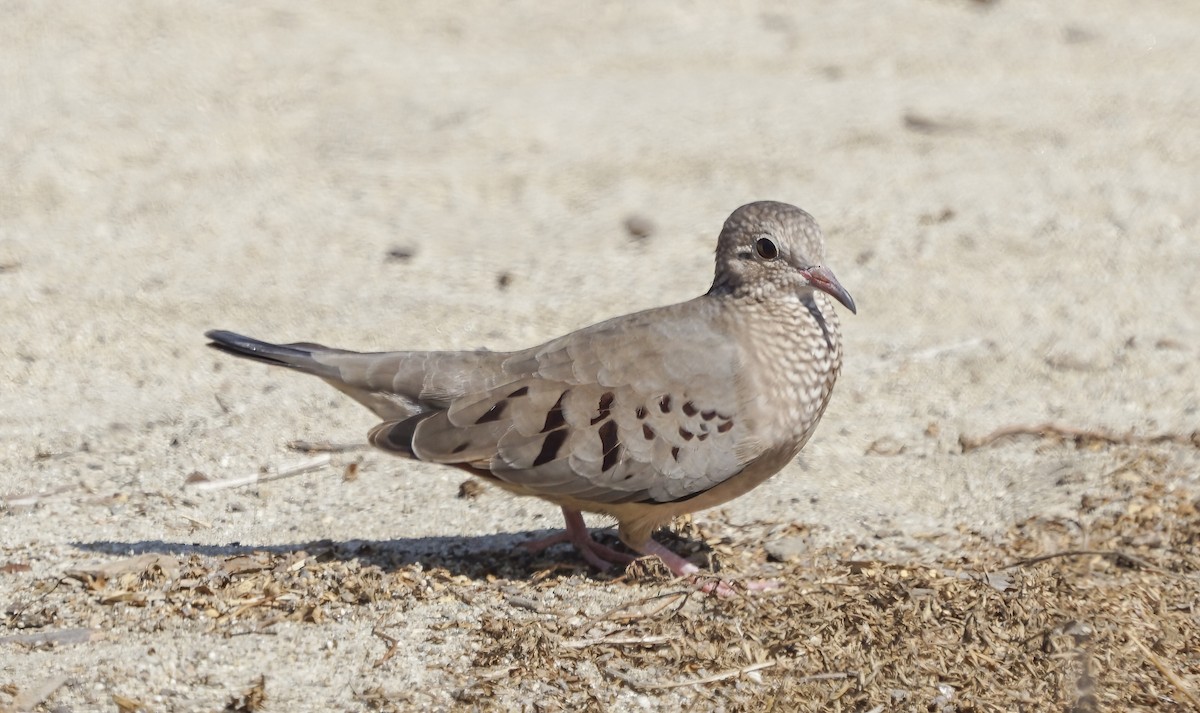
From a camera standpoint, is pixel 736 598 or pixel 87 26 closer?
pixel 736 598

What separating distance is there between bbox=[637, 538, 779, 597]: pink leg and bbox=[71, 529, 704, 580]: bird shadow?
133mm

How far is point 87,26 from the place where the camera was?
10211 millimetres

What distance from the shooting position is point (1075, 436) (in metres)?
6.14

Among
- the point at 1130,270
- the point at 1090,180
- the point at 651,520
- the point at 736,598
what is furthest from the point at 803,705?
the point at 1090,180

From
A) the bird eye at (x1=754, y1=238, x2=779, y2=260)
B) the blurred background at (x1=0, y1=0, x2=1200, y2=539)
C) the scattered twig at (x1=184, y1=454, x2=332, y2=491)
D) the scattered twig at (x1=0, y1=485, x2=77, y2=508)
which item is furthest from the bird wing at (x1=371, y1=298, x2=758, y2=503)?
the scattered twig at (x1=0, y1=485, x2=77, y2=508)

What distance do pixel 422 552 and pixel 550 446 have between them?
0.62m

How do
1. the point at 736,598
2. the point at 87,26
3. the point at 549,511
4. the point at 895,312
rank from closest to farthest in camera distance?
the point at 736,598
the point at 549,511
the point at 895,312
the point at 87,26

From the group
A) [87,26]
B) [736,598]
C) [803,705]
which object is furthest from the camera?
[87,26]

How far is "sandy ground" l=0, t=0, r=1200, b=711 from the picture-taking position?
5.30 meters

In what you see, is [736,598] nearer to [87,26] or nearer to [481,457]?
[481,457]

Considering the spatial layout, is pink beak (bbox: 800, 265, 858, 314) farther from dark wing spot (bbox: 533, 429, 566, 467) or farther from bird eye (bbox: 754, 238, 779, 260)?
dark wing spot (bbox: 533, 429, 566, 467)

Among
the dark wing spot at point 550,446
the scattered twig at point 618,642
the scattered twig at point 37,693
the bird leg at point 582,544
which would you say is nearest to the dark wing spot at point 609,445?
the dark wing spot at point 550,446

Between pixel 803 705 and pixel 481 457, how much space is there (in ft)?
4.28

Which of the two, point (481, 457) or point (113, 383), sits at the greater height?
point (481, 457)
